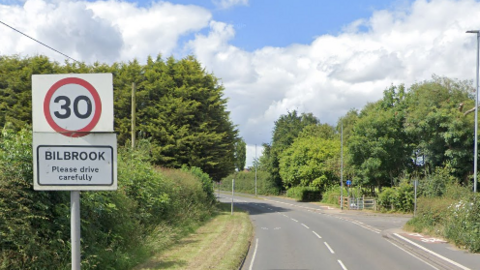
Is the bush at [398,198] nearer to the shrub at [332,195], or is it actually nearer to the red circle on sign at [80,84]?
the shrub at [332,195]

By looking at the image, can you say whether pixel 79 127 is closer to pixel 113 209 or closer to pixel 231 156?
pixel 113 209

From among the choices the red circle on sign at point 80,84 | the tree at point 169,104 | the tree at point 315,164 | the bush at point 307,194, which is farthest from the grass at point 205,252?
the bush at point 307,194

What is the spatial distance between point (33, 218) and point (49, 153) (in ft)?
16.8

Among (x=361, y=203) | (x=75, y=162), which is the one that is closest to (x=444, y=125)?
(x=361, y=203)

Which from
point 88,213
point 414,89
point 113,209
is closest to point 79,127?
point 88,213

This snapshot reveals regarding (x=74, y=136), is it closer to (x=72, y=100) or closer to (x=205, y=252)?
(x=72, y=100)

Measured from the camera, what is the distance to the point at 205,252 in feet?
52.2

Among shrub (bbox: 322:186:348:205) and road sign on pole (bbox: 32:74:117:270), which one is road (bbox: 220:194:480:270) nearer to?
road sign on pole (bbox: 32:74:117:270)

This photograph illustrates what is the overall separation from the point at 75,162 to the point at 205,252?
1227 centimetres

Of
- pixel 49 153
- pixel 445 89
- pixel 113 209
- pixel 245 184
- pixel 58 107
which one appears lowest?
pixel 245 184

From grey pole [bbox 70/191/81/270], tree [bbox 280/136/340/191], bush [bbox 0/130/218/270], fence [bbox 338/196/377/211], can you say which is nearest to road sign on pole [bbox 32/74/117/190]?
grey pole [bbox 70/191/81/270]

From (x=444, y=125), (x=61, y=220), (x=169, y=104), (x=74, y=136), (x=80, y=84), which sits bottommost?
(x=61, y=220)

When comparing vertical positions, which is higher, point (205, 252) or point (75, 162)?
point (75, 162)

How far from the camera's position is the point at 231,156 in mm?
41375
